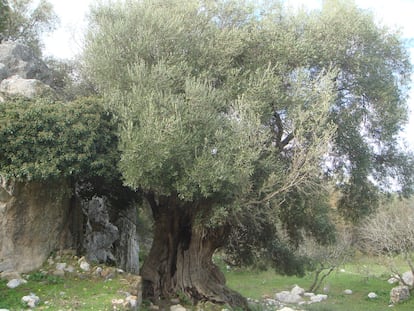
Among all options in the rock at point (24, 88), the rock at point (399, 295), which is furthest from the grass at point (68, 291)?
the rock at point (399, 295)

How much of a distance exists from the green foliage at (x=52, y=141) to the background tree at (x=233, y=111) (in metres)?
0.90

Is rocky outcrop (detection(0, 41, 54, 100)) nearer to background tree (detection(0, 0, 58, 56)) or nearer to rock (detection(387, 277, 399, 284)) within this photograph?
background tree (detection(0, 0, 58, 56))

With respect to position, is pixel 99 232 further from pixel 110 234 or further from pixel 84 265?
pixel 84 265

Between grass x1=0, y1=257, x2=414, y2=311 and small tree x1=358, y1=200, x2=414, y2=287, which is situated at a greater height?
small tree x1=358, y1=200, x2=414, y2=287

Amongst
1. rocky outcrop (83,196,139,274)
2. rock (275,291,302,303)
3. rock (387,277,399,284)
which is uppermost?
rocky outcrop (83,196,139,274)

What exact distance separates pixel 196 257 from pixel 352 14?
10.4 meters

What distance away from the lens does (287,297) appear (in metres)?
29.4

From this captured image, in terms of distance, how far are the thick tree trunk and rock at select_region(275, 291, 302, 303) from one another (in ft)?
40.3

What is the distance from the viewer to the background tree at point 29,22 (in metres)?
29.6

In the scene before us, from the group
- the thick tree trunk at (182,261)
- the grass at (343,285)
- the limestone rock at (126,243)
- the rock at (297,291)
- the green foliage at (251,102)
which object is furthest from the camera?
the rock at (297,291)

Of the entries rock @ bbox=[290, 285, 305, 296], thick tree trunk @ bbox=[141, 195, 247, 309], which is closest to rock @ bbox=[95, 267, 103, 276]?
thick tree trunk @ bbox=[141, 195, 247, 309]

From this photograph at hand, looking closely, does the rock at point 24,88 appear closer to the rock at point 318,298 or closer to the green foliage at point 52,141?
the green foliage at point 52,141

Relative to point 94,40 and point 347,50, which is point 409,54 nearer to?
point 347,50

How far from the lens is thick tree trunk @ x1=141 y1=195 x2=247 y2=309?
54.1 feet
